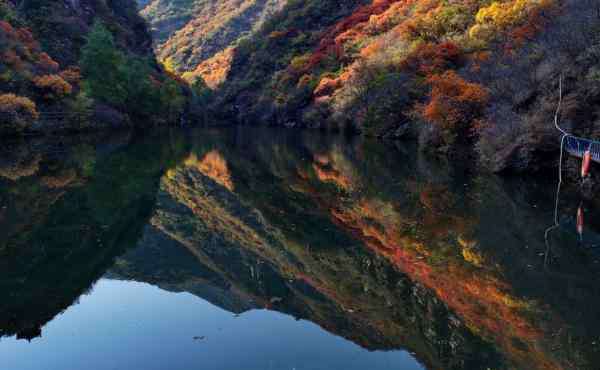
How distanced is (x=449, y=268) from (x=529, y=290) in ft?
5.92

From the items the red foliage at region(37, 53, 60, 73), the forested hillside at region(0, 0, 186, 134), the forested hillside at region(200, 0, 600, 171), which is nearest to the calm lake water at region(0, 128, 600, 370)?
the forested hillside at region(200, 0, 600, 171)

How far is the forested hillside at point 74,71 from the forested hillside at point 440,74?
24.1 metres

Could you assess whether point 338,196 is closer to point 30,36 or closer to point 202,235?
point 202,235

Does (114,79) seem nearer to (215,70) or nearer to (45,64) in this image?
(45,64)

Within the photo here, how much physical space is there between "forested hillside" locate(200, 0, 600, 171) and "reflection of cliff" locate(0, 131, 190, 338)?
58.8 ft

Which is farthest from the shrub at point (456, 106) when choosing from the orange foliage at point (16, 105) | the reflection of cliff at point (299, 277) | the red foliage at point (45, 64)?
the red foliage at point (45, 64)

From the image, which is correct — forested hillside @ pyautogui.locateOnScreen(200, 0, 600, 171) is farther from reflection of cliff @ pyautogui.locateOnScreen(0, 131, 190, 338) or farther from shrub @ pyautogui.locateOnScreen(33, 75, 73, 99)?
shrub @ pyautogui.locateOnScreen(33, 75, 73, 99)

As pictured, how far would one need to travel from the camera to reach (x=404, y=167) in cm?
2917

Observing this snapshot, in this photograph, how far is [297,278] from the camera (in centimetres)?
1096

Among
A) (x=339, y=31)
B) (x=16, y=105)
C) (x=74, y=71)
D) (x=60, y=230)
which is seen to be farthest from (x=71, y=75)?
(x=60, y=230)

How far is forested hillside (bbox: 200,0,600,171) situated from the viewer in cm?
2377

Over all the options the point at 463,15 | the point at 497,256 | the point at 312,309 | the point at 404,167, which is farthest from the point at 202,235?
the point at 463,15

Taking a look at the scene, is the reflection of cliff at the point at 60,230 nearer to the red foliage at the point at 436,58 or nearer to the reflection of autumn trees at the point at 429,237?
the reflection of autumn trees at the point at 429,237

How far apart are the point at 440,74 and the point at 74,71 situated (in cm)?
4772
